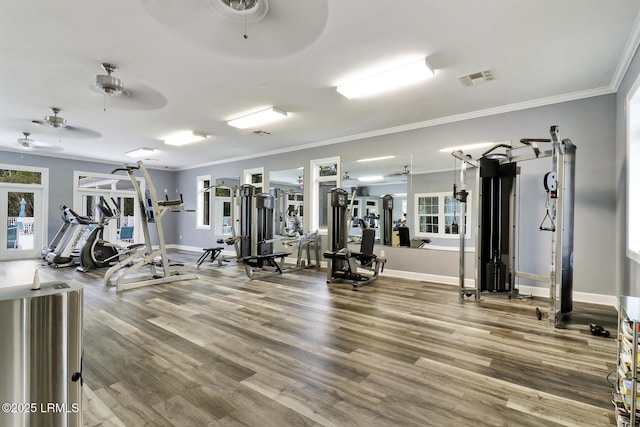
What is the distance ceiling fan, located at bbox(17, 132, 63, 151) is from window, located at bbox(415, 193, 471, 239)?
763 cm

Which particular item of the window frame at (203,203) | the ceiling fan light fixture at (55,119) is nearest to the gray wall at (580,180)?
the ceiling fan light fixture at (55,119)

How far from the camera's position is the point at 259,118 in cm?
496

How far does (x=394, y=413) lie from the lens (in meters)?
1.70

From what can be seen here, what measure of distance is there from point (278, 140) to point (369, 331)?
480 cm

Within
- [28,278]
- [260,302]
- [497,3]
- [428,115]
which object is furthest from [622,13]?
[28,278]

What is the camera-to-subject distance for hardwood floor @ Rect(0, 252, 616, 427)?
171 centimetres

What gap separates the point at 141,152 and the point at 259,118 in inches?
173

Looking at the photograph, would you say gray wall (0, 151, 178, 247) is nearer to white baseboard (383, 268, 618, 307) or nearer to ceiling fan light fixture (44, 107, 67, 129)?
ceiling fan light fixture (44, 107, 67, 129)

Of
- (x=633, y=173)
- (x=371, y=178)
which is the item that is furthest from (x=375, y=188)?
(x=633, y=173)

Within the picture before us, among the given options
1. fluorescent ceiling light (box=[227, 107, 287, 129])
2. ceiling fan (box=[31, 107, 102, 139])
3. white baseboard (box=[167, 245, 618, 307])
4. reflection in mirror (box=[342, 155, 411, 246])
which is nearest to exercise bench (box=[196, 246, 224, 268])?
fluorescent ceiling light (box=[227, 107, 287, 129])

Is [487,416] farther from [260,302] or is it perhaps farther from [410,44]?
[410,44]

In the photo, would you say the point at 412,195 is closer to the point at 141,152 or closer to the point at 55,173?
the point at 141,152

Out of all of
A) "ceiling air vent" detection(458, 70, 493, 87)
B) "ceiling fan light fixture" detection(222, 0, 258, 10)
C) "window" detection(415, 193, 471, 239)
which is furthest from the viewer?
"window" detection(415, 193, 471, 239)

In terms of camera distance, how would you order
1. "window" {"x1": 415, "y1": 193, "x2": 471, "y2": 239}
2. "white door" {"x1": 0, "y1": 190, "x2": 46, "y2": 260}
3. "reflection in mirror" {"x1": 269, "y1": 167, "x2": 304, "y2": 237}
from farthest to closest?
"white door" {"x1": 0, "y1": 190, "x2": 46, "y2": 260}, "reflection in mirror" {"x1": 269, "y1": 167, "x2": 304, "y2": 237}, "window" {"x1": 415, "y1": 193, "x2": 471, "y2": 239}
